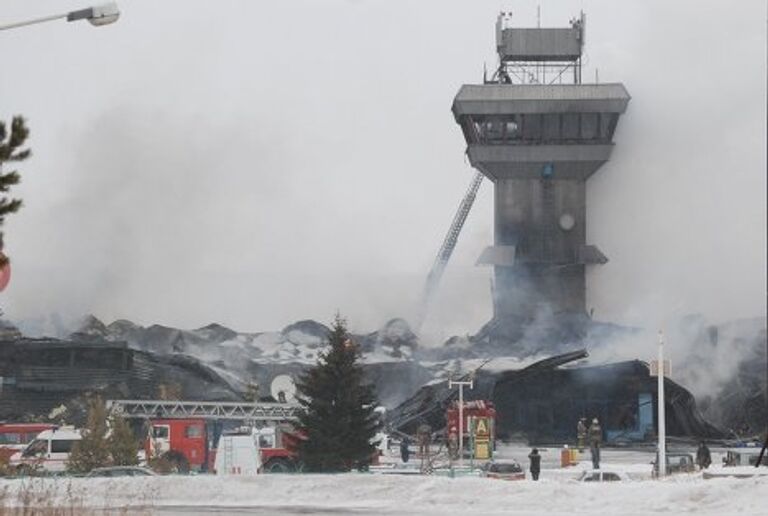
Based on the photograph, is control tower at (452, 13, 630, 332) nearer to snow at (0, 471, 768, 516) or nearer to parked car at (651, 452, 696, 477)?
parked car at (651, 452, 696, 477)

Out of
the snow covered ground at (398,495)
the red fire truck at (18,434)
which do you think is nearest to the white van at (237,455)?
the red fire truck at (18,434)

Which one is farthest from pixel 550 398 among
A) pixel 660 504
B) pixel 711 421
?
pixel 660 504

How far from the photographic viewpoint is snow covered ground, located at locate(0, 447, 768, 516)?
103ft

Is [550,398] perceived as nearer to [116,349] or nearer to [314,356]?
[116,349]

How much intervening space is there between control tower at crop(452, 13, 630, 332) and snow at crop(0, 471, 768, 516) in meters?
93.1

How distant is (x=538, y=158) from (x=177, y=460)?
77.6m

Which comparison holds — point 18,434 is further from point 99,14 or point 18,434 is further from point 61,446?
point 99,14

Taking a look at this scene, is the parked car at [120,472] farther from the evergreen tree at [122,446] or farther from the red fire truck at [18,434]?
the red fire truck at [18,434]

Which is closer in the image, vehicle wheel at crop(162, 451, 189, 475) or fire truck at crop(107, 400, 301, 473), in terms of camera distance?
fire truck at crop(107, 400, 301, 473)

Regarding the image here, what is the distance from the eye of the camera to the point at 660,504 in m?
32.2

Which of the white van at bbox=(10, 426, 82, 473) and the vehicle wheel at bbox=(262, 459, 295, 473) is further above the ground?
the white van at bbox=(10, 426, 82, 473)

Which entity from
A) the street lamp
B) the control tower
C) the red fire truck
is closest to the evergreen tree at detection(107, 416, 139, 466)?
the red fire truck

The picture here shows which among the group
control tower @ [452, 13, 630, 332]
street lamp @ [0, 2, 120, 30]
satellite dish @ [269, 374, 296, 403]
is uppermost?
control tower @ [452, 13, 630, 332]

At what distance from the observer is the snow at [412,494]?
3156cm
